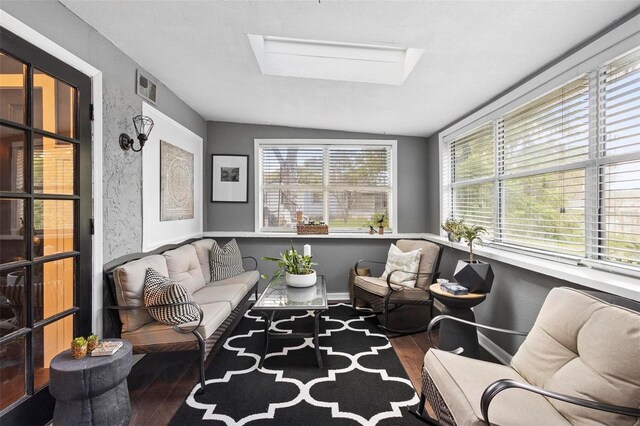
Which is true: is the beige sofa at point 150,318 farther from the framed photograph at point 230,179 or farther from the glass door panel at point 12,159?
the framed photograph at point 230,179

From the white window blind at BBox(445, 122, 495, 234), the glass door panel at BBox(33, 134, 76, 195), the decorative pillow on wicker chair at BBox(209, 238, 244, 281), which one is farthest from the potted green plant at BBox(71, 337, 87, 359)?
the white window blind at BBox(445, 122, 495, 234)

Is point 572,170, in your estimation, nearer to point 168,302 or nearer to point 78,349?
point 168,302

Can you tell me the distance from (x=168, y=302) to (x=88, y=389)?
2.15ft

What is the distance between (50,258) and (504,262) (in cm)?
335

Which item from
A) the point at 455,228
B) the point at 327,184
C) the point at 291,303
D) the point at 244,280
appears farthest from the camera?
the point at 327,184

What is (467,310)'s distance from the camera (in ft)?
8.11

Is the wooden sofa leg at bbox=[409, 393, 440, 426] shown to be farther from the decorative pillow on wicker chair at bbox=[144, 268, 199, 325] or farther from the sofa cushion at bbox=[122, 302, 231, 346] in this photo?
the decorative pillow on wicker chair at bbox=[144, 268, 199, 325]

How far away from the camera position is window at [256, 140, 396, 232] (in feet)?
14.7

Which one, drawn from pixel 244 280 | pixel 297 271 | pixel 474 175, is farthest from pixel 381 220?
pixel 244 280

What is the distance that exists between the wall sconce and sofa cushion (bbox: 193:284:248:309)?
150 cm

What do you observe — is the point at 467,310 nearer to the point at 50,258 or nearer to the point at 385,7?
the point at 385,7

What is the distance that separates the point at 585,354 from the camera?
1.37 m

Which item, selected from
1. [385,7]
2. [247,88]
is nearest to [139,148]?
[247,88]

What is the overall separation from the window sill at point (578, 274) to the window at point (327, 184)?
6.73 ft
